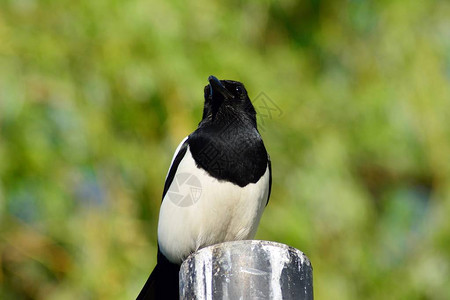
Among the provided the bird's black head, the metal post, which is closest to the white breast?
the bird's black head

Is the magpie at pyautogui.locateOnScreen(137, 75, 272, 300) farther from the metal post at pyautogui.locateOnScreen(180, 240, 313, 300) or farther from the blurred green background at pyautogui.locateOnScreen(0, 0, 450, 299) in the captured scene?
the metal post at pyautogui.locateOnScreen(180, 240, 313, 300)

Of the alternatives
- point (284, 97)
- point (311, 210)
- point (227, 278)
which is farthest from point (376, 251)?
point (227, 278)

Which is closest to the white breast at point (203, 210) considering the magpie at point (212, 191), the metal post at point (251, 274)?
the magpie at point (212, 191)

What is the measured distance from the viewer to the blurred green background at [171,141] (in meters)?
2.93

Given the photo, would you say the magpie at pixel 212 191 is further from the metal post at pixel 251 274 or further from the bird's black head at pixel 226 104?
the metal post at pixel 251 274

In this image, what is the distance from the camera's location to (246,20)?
11.6ft

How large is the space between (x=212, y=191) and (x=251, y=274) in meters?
0.77

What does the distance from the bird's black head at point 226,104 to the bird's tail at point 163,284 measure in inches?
17.9

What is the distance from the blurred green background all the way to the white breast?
453 mm

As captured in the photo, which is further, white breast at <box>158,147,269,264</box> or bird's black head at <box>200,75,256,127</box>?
→ bird's black head at <box>200,75,256,127</box>

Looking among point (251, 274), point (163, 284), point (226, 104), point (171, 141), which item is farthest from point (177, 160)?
point (251, 274)

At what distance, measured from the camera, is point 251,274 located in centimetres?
158

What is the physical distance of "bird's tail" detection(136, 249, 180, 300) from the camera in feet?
8.20

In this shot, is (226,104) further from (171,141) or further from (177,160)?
(171,141)
